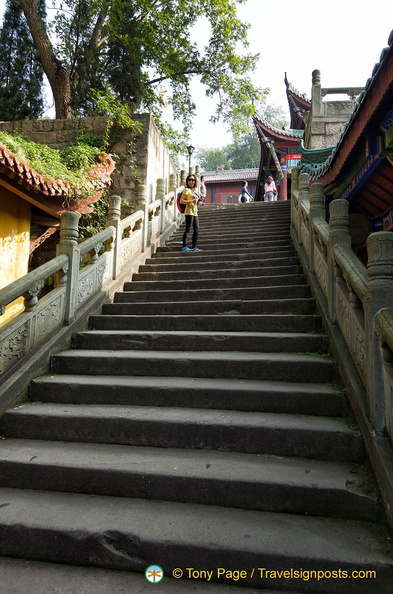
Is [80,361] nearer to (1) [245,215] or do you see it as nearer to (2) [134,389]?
(2) [134,389]

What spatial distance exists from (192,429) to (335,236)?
81.5 inches

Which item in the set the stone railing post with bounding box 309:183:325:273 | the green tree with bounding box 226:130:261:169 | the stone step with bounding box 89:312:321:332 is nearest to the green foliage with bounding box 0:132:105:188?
the stone step with bounding box 89:312:321:332

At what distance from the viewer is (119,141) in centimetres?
771

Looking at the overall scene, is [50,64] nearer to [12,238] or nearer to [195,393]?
[12,238]

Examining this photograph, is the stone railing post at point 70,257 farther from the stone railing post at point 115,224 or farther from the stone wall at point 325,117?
the stone wall at point 325,117

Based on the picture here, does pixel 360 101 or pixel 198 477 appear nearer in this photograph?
pixel 198 477

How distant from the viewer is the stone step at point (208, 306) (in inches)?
153

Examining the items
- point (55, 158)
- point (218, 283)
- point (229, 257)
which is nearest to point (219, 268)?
point (229, 257)

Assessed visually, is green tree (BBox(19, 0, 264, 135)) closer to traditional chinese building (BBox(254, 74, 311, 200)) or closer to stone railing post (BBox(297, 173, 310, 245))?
traditional chinese building (BBox(254, 74, 311, 200))

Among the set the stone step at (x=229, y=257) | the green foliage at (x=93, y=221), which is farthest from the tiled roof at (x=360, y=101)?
the green foliage at (x=93, y=221)

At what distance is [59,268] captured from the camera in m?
3.59

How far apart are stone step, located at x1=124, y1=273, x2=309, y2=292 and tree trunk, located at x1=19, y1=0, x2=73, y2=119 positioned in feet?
25.7

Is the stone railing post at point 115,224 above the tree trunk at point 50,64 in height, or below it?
below

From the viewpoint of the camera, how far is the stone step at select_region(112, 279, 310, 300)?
4246 mm
